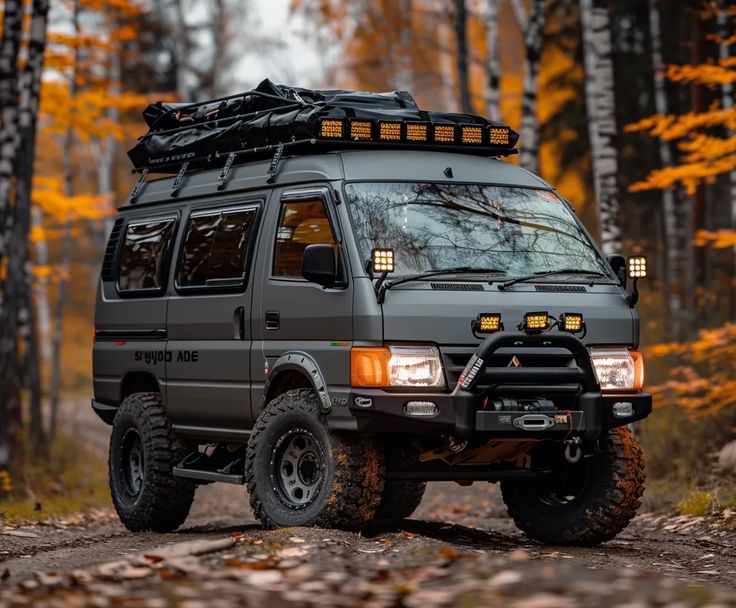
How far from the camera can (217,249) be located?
1085cm

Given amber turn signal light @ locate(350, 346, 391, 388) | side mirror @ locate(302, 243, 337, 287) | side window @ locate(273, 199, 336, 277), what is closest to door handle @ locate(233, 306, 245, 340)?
side window @ locate(273, 199, 336, 277)

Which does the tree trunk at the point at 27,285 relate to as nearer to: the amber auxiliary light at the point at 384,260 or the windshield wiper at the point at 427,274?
the windshield wiper at the point at 427,274

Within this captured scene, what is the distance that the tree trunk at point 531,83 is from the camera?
18.2 m

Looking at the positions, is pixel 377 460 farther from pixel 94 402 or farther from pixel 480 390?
pixel 94 402

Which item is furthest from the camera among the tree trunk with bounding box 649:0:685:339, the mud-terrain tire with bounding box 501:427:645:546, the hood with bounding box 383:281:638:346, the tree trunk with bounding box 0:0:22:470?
the tree trunk with bounding box 649:0:685:339

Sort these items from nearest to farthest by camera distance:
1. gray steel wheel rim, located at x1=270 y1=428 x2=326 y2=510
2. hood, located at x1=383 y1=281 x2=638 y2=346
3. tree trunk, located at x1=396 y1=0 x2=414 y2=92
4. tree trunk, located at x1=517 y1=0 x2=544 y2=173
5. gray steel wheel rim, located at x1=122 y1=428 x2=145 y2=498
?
hood, located at x1=383 y1=281 x2=638 y2=346, gray steel wheel rim, located at x1=270 y1=428 x2=326 y2=510, gray steel wheel rim, located at x1=122 y1=428 x2=145 y2=498, tree trunk, located at x1=517 y1=0 x2=544 y2=173, tree trunk, located at x1=396 y1=0 x2=414 y2=92

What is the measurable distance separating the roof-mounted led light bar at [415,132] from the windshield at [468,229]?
571 millimetres

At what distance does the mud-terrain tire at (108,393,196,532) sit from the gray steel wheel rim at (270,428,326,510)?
206cm

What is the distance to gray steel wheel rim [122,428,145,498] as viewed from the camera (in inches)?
470

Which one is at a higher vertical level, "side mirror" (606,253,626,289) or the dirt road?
"side mirror" (606,253,626,289)

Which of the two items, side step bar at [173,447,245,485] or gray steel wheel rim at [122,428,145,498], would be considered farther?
gray steel wheel rim at [122,428,145,498]

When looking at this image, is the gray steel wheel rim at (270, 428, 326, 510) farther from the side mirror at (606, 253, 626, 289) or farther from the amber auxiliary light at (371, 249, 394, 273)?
the side mirror at (606, 253, 626, 289)

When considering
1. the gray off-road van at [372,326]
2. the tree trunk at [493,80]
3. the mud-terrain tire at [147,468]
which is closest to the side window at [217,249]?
the gray off-road van at [372,326]

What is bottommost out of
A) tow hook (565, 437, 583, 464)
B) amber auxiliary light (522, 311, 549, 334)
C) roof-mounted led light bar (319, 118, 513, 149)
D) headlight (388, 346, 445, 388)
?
tow hook (565, 437, 583, 464)
